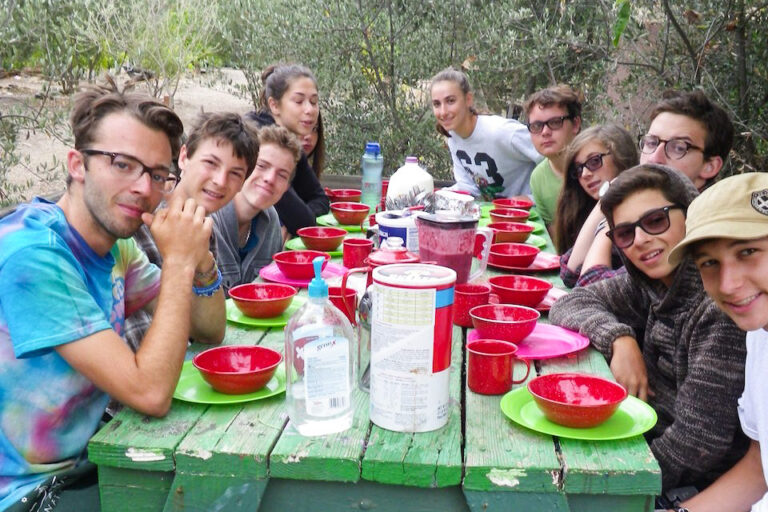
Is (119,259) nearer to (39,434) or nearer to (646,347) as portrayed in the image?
(39,434)

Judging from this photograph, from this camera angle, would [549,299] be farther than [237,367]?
Yes

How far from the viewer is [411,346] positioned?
150 centimetres

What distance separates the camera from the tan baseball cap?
1.64 meters

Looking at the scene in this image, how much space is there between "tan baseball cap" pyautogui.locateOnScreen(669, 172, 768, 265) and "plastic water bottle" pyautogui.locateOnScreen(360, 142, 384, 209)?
8.29 feet

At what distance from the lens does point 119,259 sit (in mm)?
2113

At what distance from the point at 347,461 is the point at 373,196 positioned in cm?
293

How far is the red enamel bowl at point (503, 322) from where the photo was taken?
206cm

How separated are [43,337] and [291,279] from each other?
1.19 metres

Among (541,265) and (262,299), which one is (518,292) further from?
(262,299)

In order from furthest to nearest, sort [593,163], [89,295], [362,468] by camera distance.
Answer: [593,163], [89,295], [362,468]

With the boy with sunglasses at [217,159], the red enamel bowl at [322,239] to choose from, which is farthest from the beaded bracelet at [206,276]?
the red enamel bowl at [322,239]

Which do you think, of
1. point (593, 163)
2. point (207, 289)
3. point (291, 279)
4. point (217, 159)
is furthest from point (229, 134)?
point (593, 163)

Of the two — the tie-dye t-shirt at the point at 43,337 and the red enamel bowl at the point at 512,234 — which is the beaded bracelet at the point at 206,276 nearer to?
the tie-dye t-shirt at the point at 43,337

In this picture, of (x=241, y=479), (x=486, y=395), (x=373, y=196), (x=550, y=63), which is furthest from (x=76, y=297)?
(x=550, y=63)
